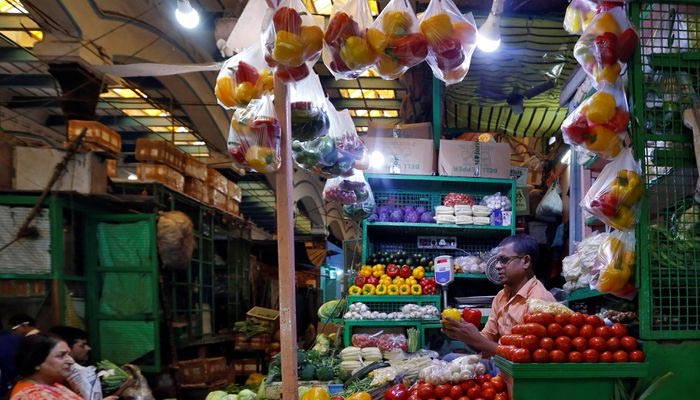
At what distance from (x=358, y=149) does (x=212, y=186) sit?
9460 mm

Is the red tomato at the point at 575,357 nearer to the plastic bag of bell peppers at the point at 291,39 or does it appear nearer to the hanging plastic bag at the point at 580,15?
the hanging plastic bag at the point at 580,15

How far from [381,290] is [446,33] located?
4.10 metres

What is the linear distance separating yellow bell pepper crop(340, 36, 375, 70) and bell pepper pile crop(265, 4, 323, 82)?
12cm

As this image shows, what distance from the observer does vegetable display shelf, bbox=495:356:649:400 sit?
2.47 meters

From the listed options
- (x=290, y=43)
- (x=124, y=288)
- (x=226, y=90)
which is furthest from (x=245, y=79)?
(x=124, y=288)

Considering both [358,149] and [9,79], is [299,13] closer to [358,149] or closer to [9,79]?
[358,149]

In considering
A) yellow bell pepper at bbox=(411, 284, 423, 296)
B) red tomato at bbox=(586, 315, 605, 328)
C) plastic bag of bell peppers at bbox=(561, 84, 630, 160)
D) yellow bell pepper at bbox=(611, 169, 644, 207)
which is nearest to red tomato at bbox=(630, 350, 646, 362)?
red tomato at bbox=(586, 315, 605, 328)

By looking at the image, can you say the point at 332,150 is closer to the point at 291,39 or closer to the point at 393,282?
the point at 291,39

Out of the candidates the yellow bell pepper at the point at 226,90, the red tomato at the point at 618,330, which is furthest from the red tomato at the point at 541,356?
the yellow bell pepper at the point at 226,90

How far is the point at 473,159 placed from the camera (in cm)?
658

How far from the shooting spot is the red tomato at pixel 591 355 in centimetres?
249

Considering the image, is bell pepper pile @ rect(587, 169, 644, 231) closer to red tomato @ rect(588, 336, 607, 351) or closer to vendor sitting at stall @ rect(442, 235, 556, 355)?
red tomato @ rect(588, 336, 607, 351)

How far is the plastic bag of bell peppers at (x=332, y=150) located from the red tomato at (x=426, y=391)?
5.35 feet

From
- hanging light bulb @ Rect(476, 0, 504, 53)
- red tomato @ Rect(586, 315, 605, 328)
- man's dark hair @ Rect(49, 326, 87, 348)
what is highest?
hanging light bulb @ Rect(476, 0, 504, 53)
